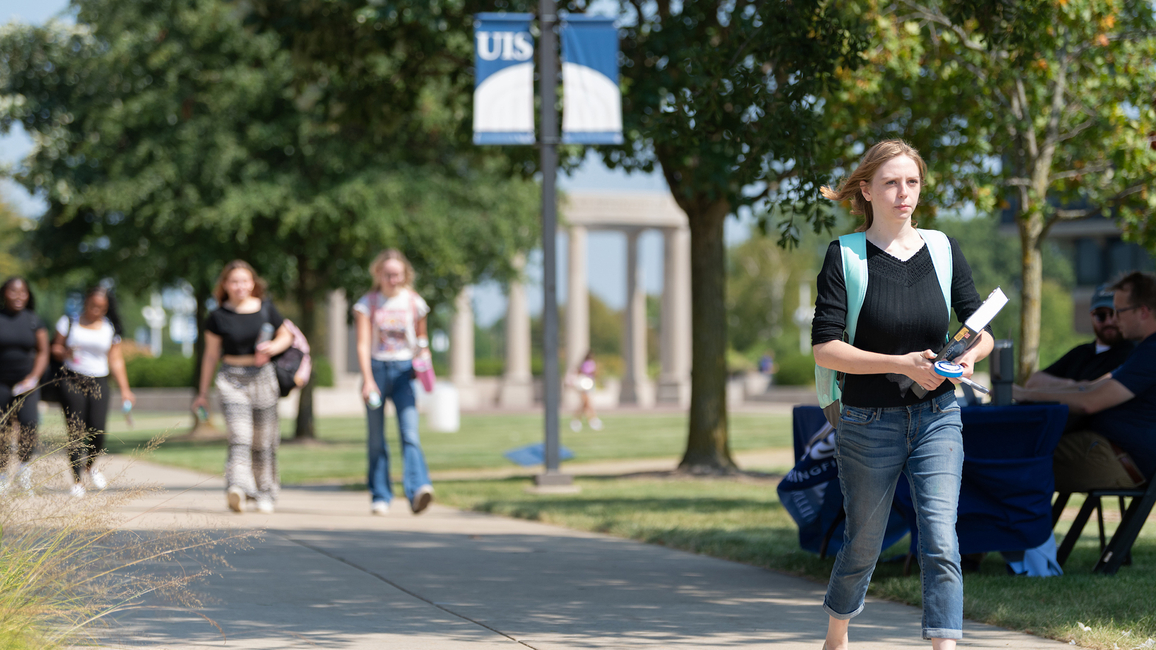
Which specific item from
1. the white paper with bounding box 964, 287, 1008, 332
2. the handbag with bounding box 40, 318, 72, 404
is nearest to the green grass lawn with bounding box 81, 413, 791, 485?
the handbag with bounding box 40, 318, 72, 404

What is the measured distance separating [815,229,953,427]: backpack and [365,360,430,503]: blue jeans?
5365 mm

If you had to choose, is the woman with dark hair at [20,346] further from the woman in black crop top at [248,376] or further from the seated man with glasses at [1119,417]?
the seated man with glasses at [1119,417]

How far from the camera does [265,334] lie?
9352 mm

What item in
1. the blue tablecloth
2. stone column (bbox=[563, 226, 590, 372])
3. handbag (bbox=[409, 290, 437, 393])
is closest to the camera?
the blue tablecloth

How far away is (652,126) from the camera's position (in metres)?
7.20

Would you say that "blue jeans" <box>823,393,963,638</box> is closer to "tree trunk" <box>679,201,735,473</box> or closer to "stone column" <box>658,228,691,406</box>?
"tree trunk" <box>679,201,735,473</box>

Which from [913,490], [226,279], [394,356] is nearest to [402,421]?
[394,356]

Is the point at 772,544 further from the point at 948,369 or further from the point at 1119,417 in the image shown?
the point at 948,369

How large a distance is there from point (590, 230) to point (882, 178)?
4576cm

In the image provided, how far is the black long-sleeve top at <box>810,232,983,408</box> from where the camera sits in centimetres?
381

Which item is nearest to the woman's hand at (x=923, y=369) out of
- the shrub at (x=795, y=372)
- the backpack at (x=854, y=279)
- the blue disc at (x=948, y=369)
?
the blue disc at (x=948, y=369)

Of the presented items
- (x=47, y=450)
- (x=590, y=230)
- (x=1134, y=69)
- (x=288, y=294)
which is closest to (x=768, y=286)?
(x=590, y=230)

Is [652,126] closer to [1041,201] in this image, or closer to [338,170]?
[1041,201]

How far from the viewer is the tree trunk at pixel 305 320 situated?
21531mm
